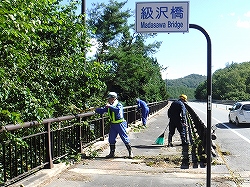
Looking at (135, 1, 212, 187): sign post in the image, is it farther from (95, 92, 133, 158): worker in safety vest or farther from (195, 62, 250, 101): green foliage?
(195, 62, 250, 101): green foliage

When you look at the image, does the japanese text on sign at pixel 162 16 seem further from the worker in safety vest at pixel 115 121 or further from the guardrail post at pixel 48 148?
the worker in safety vest at pixel 115 121

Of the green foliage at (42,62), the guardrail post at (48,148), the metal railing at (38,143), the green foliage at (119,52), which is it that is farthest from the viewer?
the green foliage at (119,52)

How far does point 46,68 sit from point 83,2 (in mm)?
4173

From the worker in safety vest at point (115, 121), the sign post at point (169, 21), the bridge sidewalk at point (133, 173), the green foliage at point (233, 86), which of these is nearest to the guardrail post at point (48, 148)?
the bridge sidewalk at point (133, 173)

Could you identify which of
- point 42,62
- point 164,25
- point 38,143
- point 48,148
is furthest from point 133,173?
point 164,25

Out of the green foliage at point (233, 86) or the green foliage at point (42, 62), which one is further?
the green foliage at point (233, 86)

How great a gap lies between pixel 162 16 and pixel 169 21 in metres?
0.13

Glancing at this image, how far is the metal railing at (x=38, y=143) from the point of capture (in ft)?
17.1

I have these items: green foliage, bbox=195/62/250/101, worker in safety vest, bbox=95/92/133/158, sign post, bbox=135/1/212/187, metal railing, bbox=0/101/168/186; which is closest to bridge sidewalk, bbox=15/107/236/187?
metal railing, bbox=0/101/168/186

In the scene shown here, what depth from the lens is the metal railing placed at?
17.1 ft

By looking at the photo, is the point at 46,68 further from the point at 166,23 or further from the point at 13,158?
the point at 166,23

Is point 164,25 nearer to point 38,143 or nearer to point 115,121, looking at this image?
point 38,143

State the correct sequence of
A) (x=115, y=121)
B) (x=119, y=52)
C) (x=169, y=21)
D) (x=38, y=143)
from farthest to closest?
(x=119, y=52), (x=115, y=121), (x=38, y=143), (x=169, y=21)

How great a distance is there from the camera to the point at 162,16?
16.4 ft
